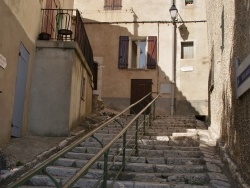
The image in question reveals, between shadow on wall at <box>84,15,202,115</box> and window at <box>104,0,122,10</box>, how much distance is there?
35.5 inches

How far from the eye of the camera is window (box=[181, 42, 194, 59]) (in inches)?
636

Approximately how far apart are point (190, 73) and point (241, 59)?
34.5 ft

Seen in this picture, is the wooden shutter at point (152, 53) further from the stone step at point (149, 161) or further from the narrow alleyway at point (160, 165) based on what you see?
the stone step at point (149, 161)

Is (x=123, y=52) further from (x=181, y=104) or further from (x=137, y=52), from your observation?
(x=181, y=104)

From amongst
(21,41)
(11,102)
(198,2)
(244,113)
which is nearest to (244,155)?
(244,113)

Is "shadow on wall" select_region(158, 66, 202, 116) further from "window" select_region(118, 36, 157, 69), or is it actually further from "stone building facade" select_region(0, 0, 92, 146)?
"stone building facade" select_region(0, 0, 92, 146)

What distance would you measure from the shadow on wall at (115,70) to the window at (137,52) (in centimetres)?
28

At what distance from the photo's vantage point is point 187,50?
16219 mm

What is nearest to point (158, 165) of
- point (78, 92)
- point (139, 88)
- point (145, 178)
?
point (145, 178)

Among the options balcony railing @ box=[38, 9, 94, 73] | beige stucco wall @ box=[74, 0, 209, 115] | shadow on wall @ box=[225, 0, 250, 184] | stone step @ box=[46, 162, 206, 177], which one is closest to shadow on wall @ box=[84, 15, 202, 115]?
beige stucco wall @ box=[74, 0, 209, 115]

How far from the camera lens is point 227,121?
21.1 ft

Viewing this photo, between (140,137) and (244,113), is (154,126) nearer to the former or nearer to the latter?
(140,137)

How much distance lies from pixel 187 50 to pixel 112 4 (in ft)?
14.2

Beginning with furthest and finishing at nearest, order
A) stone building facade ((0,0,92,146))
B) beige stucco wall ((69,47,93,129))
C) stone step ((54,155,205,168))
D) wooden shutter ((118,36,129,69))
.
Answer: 1. wooden shutter ((118,36,129,69))
2. beige stucco wall ((69,47,93,129))
3. stone building facade ((0,0,92,146))
4. stone step ((54,155,205,168))
